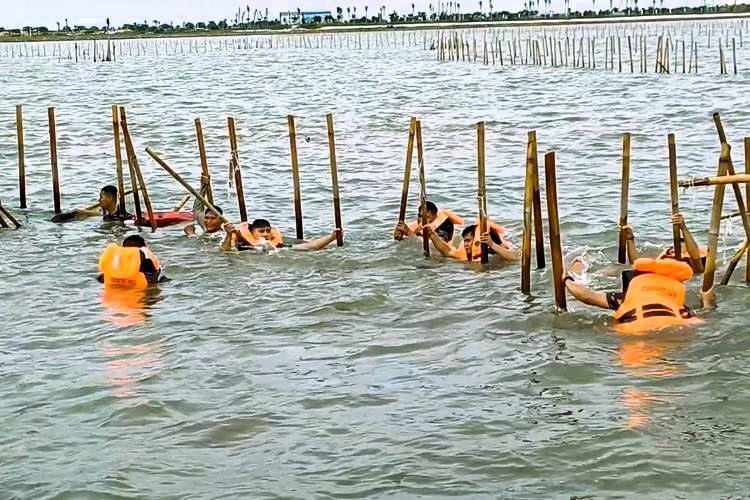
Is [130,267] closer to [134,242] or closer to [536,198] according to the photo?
[134,242]

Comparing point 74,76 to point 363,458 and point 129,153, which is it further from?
point 363,458

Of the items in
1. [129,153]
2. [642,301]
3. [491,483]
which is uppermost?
[129,153]

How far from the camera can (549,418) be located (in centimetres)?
945

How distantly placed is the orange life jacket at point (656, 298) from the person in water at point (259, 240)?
21.6ft

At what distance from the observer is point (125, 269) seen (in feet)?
47.3

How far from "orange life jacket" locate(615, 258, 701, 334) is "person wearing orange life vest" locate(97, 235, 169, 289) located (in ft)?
22.0

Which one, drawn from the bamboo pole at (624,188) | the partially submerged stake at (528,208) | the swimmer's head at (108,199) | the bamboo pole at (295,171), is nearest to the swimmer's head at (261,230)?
the bamboo pole at (295,171)

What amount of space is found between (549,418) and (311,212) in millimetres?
12224

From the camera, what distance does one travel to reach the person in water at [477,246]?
49.9 feet

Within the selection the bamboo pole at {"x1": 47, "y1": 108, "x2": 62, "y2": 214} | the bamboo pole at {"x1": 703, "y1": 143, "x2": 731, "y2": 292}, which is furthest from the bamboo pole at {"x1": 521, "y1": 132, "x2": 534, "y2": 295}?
the bamboo pole at {"x1": 47, "y1": 108, "x2": 62, "y2": 214}

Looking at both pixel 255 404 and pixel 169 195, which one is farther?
pixel 169 195

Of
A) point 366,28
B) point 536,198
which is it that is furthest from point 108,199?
point 366,28

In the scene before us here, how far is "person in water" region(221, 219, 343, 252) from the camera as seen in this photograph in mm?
16656

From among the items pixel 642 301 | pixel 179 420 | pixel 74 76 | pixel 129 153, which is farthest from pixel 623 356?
pixel 74 76
